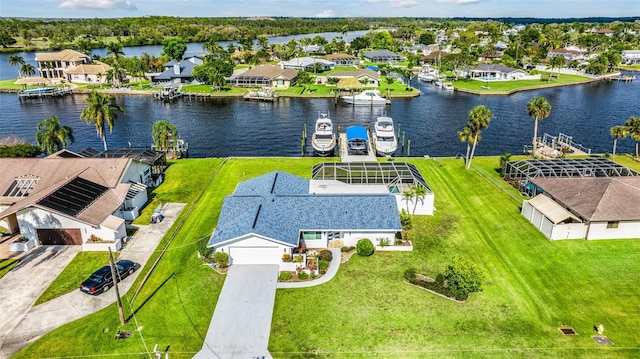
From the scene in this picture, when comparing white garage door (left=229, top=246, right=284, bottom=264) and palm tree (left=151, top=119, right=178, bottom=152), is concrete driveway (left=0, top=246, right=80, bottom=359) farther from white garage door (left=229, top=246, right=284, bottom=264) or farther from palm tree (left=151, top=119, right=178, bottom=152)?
palm tree (left=151, top=119, right=178, bottom=152)

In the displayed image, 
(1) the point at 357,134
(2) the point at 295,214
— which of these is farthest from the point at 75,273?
(1) the point at 357,134

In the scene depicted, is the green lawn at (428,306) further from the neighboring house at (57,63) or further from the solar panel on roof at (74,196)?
the neighboring house at (57,63)

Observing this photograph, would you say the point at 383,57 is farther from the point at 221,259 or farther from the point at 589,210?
the point at 221,259

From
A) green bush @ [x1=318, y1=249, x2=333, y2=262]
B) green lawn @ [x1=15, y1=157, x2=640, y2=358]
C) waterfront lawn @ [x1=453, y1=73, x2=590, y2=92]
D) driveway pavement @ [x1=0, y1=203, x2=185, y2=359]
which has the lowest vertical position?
green lawn @ [x1=15, y1=157, x2=640, y2=358]

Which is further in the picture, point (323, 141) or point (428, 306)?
point (323, 141)

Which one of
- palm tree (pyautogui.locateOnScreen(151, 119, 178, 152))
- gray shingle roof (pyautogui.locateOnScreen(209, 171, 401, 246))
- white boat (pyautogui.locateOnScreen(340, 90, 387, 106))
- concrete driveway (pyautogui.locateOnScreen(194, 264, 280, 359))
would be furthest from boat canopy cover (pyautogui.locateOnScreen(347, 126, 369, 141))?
concrete driveway (pyautogui.locateOnScreen(194, 264, 280, 359))

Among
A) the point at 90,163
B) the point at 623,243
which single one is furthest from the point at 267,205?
the point at 623,243

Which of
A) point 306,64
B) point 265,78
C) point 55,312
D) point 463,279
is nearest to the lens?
point 55,312
